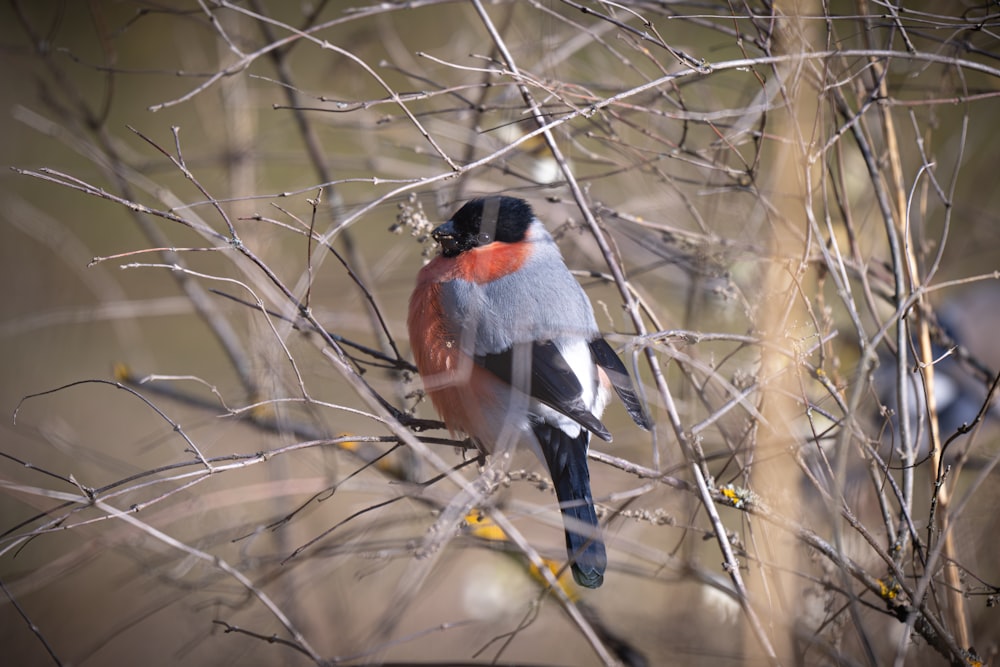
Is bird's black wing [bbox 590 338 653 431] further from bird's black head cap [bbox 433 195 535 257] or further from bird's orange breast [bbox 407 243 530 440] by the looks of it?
bird's black head cap [bbox 433 195 535 257]

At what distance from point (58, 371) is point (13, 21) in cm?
326

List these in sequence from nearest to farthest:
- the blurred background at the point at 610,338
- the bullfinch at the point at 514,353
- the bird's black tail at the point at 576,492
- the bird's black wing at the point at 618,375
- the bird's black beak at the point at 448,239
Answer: the blurred background at the point at 610,338
the bird's black tail at the point at 576,492
the bullfinch at the point at 514,353
the bird's black wing at the point at 618,375
the bird's black beak at the point at 448,239

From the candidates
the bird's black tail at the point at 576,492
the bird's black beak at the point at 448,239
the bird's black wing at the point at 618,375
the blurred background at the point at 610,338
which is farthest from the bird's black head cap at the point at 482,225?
the bird's black tail at the point at 576,492

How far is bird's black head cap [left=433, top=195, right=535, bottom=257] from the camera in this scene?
2350 mm

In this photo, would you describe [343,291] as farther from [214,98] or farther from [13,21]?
[13,21]

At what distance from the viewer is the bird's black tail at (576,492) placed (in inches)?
68.3

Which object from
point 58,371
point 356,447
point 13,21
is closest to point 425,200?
point 356,447

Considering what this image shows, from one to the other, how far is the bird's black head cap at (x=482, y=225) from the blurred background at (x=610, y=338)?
12cm

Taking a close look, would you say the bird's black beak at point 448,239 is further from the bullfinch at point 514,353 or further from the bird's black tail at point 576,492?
the bird's black tail at point 576,492

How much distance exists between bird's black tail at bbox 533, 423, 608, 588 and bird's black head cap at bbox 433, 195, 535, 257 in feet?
2.13

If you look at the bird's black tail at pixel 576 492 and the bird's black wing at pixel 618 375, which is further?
the bird's black wing at pixel 618 375

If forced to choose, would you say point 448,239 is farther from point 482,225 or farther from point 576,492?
point 576,492

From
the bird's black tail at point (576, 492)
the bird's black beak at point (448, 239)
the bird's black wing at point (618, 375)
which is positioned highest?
the bird's black beak at point (448, 239)

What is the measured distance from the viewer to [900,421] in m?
1.48
